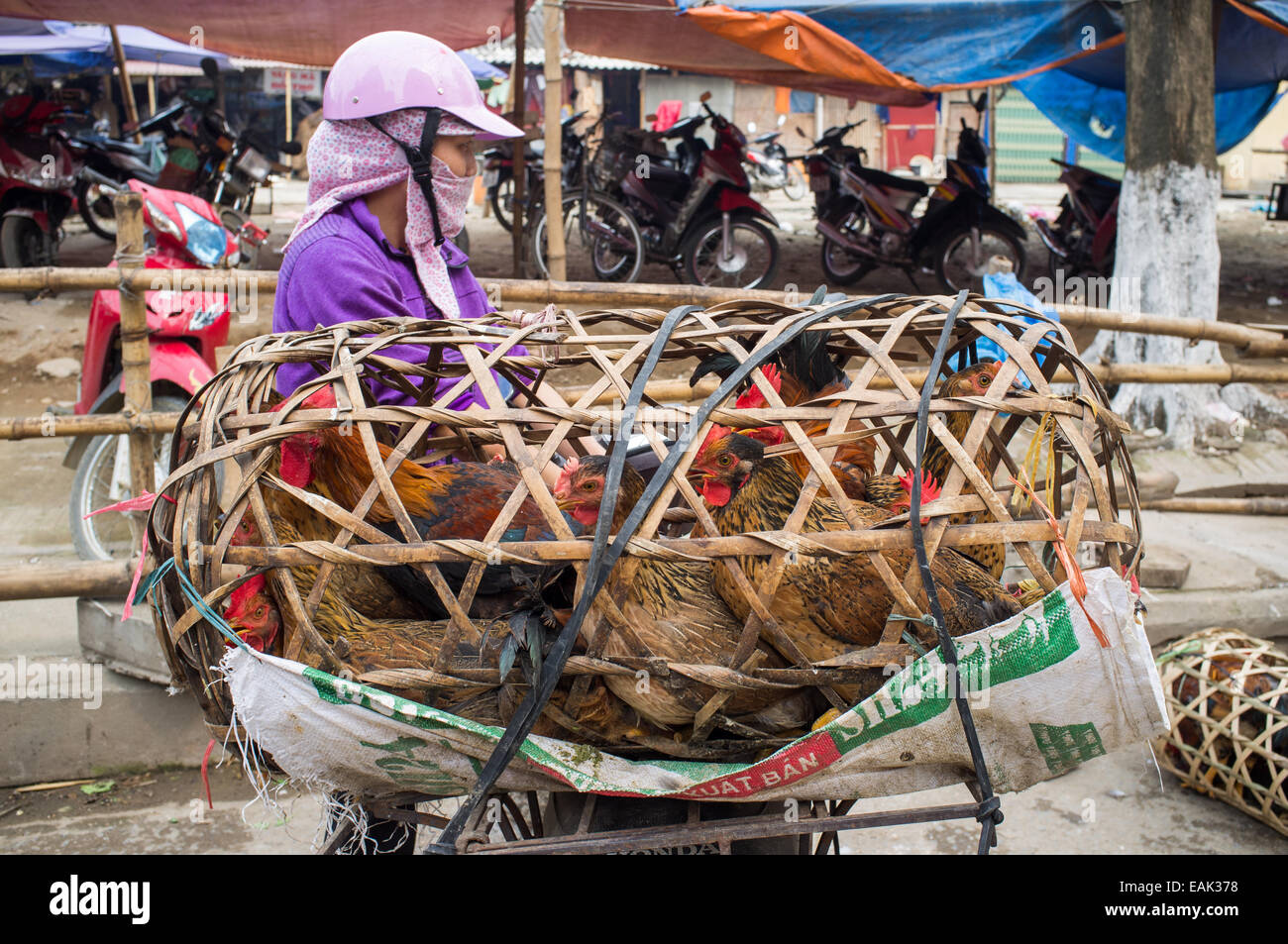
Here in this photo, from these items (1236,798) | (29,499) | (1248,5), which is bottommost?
(1236,798)

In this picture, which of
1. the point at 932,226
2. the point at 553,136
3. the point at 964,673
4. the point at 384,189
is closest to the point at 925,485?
the point at 964,673

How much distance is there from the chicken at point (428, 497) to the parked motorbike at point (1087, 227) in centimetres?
755

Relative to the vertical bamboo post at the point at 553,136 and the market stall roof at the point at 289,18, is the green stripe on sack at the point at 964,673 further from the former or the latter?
the market stall roof at the point at 289,18

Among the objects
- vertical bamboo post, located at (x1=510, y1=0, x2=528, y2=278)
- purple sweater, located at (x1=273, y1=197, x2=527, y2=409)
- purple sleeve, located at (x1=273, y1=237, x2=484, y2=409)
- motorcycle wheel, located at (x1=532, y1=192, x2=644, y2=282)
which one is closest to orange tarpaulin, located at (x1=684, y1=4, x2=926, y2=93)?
vertical bamboo post, located at (x1=510, y1=0, x2=528, y2=278)

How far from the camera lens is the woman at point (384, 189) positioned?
2.13 m

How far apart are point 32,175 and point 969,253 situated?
25.8 ft

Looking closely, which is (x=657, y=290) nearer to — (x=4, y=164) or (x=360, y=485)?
(x=360, y=485)

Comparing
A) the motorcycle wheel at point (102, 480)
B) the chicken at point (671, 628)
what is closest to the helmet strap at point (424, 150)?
the chicken at point (671, 628)

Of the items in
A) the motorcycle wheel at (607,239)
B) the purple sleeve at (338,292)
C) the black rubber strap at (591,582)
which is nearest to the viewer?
the black rubber strap at (591,582)

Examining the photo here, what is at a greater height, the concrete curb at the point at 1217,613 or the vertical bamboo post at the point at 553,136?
the vertical bamboo post at the point at 553,136

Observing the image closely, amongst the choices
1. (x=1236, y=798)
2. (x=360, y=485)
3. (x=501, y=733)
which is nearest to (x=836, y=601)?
(x=501, y=733)

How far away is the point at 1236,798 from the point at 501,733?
8.46ft

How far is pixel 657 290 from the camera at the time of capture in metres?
3.51

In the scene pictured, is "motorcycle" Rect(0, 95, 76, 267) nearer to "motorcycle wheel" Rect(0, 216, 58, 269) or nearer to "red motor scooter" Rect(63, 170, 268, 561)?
"motorcycle wheel" Rect(0, 216, 58, 269)
